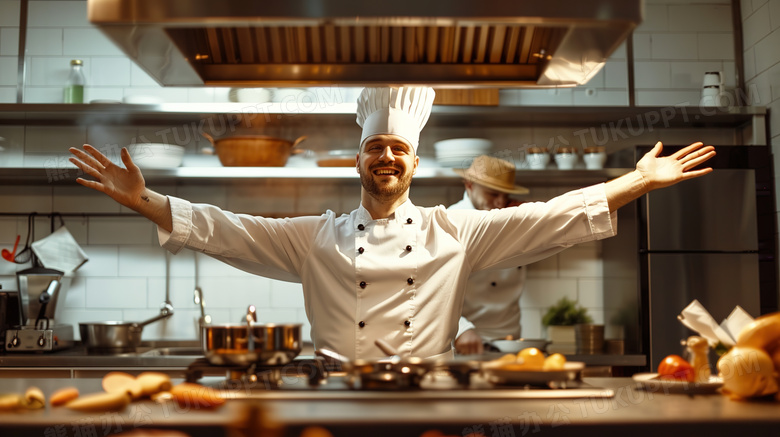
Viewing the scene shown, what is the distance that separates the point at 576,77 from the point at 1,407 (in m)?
1.57

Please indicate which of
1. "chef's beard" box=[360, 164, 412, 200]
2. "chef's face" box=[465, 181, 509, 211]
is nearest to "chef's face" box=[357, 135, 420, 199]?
"chef's beard" box=[360, 164, 412, 200]

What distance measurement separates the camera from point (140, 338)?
12.5ft

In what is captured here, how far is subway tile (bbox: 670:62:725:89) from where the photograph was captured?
14.1 feet

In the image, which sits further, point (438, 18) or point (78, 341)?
point (78, 341)

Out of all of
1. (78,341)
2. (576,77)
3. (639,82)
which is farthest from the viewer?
(639,82)

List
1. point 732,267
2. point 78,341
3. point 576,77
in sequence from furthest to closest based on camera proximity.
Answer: point 78,341, point 732,267, point 576,77

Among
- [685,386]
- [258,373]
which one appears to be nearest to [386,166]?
[258,373]

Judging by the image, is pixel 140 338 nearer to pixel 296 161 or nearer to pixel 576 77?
pixel 296 161

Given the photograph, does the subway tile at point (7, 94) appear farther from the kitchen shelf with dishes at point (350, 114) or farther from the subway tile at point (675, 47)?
the subway tile at point (675, 47)

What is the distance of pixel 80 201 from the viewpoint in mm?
4164

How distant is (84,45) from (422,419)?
371cm

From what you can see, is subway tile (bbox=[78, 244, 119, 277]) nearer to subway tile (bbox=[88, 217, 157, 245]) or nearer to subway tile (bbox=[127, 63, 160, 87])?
subway tile (bbox=[88, 217, 157, 245])

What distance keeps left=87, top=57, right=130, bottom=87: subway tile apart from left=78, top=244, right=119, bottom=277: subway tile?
94 cm

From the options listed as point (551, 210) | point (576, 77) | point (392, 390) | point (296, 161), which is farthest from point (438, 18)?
point (296, 161)
